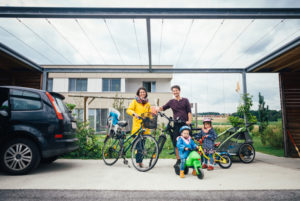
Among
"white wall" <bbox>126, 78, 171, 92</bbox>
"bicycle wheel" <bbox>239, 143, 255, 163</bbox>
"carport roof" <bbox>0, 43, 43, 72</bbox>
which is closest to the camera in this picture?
"bicycle wheel" <bbox>239, 143, 255, 163</bbox>

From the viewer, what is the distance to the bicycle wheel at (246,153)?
5148 mm

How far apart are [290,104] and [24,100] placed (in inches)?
322

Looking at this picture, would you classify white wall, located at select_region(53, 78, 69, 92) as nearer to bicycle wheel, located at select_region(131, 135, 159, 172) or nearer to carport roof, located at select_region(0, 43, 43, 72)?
carport roof, located at select_region(0, 43, 43, 72)

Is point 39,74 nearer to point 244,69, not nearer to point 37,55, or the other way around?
point 37,55

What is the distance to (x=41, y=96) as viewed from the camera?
13.1ft

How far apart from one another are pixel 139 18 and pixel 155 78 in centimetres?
1545

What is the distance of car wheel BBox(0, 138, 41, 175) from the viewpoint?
361 cm

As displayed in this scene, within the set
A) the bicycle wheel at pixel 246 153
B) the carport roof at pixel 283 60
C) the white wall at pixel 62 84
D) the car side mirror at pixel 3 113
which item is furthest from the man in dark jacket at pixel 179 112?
the white wall at pixel 62 84

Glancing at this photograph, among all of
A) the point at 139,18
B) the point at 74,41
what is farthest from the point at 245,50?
the point at 74,41

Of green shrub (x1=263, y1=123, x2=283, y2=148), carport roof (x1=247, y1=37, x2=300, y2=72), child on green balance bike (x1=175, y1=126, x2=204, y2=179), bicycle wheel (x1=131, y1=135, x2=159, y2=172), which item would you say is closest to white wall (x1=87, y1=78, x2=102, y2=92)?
green shrub (x1=263, y1=123, x2=283, y2=148)

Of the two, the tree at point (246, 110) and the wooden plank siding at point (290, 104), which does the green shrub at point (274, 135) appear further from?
the tree at point (246, 110)

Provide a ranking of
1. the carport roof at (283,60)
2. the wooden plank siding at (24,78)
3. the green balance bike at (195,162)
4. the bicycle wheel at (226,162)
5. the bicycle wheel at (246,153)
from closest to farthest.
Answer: the green balance bike at (195,162) → the bicycle wheel at (226,162) → the carport roof at (283,60) → the bicycle wheel at (246,153) → the wooden plank siding at (24,78)

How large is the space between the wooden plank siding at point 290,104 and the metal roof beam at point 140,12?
11.4ft

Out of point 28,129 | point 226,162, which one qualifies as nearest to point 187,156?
point 226,162
